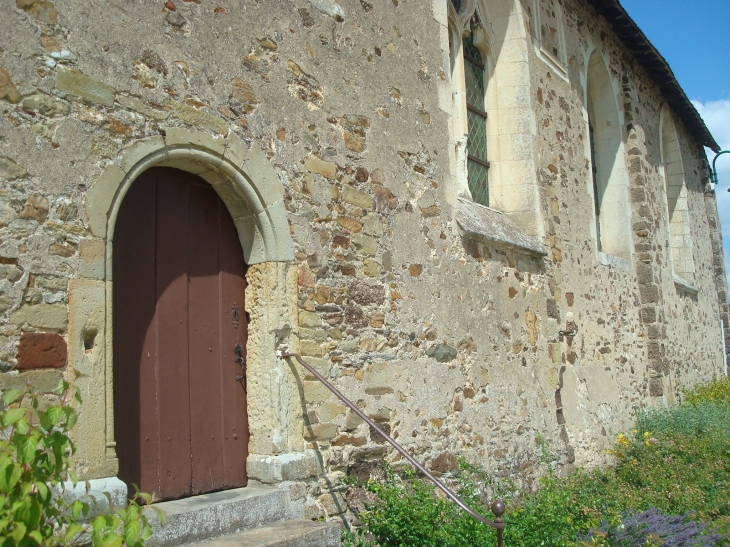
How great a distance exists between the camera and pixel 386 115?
5.25 meters

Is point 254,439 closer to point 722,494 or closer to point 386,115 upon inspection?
point 386,115

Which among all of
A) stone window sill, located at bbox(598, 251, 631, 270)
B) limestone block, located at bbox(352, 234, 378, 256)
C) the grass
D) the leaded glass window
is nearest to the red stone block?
the grass

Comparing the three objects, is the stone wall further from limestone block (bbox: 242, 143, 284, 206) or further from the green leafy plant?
the green leafy plant

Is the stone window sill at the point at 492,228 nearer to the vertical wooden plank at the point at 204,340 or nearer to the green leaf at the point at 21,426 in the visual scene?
the vertical wooden plank at the point at 204,340

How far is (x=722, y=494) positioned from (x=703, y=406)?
419 centimetres

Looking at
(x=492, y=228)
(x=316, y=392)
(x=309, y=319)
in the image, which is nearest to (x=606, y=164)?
(x=492, y=228)

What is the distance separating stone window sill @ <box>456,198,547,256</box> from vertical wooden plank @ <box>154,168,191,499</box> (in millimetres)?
2465

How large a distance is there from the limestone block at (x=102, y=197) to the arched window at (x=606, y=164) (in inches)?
311

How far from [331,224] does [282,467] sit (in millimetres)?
1505

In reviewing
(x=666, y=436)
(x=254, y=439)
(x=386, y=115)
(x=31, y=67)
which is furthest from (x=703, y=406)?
(x=31, y=67)

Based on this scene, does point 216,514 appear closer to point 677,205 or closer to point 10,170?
point 10,170

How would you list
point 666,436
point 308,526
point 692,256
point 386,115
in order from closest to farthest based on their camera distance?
point 308,526 → point 386,115 → point 666,436 → point 692,256

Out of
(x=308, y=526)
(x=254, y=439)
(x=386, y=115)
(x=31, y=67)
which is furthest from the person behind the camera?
(x=386, y=115)

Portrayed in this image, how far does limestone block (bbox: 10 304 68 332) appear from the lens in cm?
304
